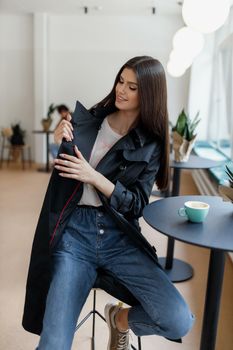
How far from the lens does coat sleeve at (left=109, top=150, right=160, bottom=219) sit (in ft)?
4.56

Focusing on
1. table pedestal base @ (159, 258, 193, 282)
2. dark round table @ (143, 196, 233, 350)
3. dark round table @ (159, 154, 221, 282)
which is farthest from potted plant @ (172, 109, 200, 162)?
dark round table @ (143, 196, 233, 350)

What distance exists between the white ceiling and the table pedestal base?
395 centimetres

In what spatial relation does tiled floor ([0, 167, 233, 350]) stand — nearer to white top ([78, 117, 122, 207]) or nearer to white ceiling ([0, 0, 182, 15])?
white top ([78, 117, 122, 207])

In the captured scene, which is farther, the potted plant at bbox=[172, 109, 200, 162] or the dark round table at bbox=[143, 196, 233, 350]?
the potted plant at bbox=[172, 109, 200, 162]

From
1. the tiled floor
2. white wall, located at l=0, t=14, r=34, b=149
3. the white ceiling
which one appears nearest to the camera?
the tiled floor

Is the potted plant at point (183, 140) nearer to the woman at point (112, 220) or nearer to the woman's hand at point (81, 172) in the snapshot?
the woman at point (112, 220)

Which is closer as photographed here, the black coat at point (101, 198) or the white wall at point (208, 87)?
the black coat at point (101, 198)

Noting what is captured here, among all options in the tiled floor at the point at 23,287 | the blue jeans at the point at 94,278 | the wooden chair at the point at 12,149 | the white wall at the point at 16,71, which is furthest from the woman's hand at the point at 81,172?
the white wall at the point at 16,71

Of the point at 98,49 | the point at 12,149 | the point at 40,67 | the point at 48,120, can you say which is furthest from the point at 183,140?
the point at 12,149

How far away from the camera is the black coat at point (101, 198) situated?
4.39 ft

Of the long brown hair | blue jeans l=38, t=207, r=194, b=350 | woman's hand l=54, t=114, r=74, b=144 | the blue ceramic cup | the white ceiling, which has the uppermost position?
the white ceiling

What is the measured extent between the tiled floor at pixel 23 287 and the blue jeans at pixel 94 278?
642mm

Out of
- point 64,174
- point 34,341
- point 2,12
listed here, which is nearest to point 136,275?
point 64,174

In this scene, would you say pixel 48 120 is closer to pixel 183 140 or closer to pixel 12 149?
pixel 12 149
